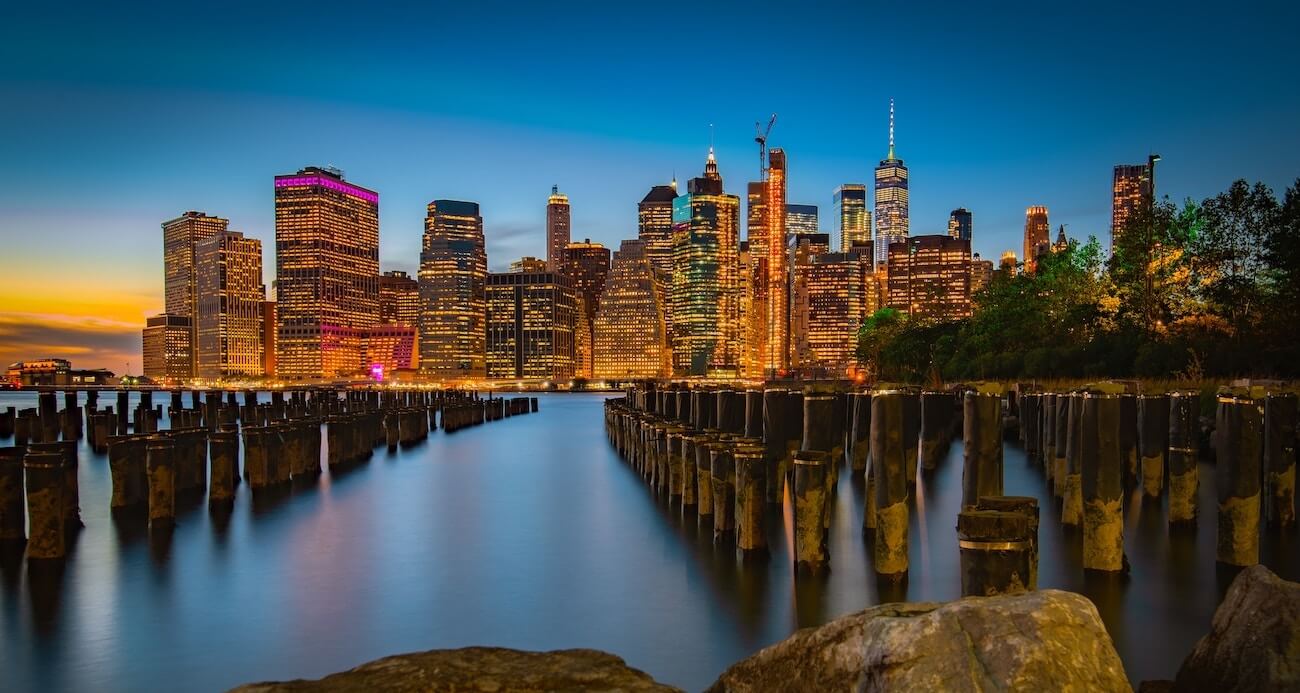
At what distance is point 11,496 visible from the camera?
13039 millimetres

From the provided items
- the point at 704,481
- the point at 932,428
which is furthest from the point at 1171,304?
the point at 704,481

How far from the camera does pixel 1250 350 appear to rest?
3084 cm

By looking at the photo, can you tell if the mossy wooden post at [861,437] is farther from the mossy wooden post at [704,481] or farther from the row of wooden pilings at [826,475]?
the mossy wooden post at [704,481]

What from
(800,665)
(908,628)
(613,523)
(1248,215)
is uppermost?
(1248,215)

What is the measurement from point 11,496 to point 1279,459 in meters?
18.4

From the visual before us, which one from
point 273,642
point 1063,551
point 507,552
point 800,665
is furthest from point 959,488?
point 800,665

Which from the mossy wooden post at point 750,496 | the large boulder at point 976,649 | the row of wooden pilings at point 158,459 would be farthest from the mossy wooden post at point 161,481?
the large boulder at point 976,649

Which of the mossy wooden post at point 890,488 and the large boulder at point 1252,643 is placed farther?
the mossy wooden post at point 890,488

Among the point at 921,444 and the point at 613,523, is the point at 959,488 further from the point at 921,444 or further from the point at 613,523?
the point at 613,523

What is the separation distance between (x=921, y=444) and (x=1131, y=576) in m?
13.7

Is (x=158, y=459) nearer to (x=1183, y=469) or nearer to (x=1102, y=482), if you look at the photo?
(x=1102, y=482)

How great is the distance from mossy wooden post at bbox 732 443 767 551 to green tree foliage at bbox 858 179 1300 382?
931 inches

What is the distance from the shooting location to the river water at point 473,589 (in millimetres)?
9031

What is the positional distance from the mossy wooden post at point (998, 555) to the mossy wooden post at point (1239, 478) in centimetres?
568
